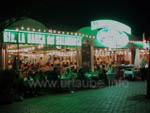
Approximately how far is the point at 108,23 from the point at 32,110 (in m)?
10.3

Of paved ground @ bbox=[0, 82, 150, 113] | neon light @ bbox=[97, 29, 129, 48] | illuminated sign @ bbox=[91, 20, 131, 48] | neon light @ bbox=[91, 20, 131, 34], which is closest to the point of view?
paved ground @ bbox=[0, 82, 150, 113]

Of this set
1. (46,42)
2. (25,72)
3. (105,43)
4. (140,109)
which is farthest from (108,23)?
(140,109)

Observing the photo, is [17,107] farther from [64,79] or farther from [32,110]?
[64,79]

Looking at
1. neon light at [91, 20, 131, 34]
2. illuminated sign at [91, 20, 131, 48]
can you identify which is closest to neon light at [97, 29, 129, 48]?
illuminated sign at [91, 20, 131, 48]

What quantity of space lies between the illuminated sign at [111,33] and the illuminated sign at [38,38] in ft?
6.87

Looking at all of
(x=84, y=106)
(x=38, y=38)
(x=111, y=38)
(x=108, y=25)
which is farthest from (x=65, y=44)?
(x=84, y=106)

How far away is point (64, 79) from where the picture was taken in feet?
37.7

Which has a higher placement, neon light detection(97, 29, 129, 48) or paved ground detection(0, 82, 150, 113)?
neon light detection(97, 29, 129, 48)

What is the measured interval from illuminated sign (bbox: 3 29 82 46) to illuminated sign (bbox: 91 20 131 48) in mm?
2095

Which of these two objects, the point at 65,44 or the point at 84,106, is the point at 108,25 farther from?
the point at 84,106

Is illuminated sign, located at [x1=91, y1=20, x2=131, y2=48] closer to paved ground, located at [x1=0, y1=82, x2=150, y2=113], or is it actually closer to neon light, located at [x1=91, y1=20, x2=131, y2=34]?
neon light, located at [x1=91, y1=20, x2=131, y2=34]

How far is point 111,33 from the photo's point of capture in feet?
54.0

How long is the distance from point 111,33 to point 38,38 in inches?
266

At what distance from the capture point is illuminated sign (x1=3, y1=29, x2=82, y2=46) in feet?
34.9
